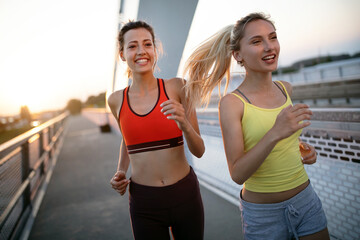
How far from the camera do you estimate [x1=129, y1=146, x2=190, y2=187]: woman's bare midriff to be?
5.27 feet

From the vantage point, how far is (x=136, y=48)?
1.69m

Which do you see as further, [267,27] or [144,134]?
[144,134]

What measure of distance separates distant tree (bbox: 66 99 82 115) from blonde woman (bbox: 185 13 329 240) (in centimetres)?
8774

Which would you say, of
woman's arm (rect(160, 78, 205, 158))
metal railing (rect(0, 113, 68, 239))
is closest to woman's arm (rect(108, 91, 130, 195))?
woman's arm (rect(160, 78, 205, 158))

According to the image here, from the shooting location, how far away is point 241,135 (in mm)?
1304

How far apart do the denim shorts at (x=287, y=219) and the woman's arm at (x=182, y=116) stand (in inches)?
18.4

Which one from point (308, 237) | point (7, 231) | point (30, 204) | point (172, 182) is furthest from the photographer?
point (30, 204)

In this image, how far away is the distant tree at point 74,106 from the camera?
272 ft

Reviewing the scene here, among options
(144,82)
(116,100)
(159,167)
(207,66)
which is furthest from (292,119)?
(116,100)

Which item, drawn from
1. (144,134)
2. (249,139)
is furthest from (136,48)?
(249,139)

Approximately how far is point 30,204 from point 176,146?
3.38 meters

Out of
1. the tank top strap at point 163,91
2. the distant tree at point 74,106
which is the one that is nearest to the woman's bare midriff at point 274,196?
the tank top strap at point 163,91

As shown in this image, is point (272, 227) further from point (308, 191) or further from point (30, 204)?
point (30, 204)

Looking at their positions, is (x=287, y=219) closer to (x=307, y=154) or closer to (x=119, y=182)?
(x=307, y=154)
